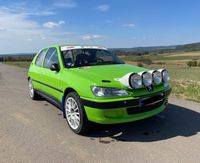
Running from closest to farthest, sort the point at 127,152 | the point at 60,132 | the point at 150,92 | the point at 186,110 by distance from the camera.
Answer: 1. the point at 127,152
2. the point at 150,92
3. the point at 60,132
4. the point at 186,110

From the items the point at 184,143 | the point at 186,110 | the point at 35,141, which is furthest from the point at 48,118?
the point at 186,110

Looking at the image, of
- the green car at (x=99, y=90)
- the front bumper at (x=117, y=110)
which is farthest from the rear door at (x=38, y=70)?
the front bumper at (x=117, y=110)

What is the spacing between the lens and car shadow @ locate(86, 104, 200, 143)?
3971mm

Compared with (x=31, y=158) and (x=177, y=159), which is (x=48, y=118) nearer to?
(x=31, y=158)

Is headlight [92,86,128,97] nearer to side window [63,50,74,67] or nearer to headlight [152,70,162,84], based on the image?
headlight [152,70,162,84]

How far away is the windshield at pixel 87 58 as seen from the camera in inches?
193

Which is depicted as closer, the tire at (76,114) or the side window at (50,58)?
the tire at (76,114)

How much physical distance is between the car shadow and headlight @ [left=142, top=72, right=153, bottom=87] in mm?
932

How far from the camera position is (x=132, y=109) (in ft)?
12.5

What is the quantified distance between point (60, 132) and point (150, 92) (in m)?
1.83

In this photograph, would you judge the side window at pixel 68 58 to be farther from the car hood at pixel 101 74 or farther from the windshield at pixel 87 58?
the car hood at pixel 101 74

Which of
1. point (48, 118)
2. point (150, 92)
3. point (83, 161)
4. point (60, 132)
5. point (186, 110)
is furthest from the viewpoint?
point (186, 110)

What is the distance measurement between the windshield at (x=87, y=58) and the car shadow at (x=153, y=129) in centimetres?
144

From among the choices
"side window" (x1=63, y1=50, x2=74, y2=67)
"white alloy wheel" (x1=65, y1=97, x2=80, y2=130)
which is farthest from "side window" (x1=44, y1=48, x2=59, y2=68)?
"white alloy wheel" (x1=65, y1=97, x2=80, y2=130)
